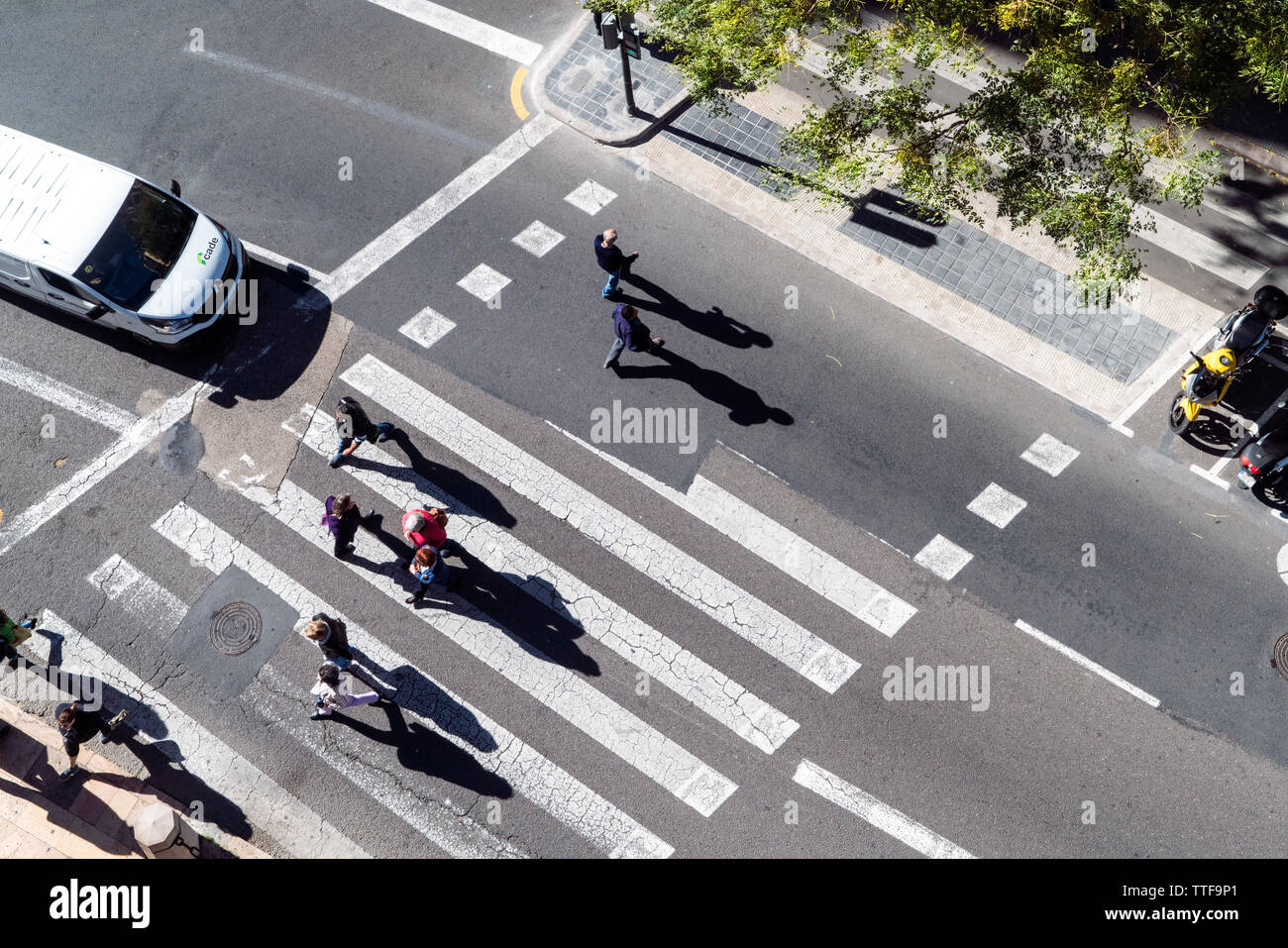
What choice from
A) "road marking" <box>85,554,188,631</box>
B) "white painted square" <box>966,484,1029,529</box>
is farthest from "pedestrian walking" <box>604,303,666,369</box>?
"road marking" <box>85,554,188,631</box>

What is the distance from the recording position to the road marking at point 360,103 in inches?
672

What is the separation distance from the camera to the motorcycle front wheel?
1447 cm

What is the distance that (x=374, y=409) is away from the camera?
14695 mm

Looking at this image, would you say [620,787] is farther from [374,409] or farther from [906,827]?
[374,409]

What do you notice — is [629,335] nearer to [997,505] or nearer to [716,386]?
[716,386]

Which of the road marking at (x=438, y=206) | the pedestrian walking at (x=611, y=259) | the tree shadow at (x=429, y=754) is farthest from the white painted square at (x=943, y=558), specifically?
the road marking at (x=438, y=206)

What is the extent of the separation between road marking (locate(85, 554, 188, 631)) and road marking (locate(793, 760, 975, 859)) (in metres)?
9.16

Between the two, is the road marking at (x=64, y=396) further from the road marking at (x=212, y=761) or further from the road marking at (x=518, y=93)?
the road marking at (x=518, y=93)

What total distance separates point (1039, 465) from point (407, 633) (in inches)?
389

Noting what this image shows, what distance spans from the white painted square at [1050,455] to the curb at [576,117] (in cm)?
884

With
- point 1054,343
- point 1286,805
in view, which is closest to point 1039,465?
point 1054,343

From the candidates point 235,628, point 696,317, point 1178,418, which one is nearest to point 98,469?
point 235,628
